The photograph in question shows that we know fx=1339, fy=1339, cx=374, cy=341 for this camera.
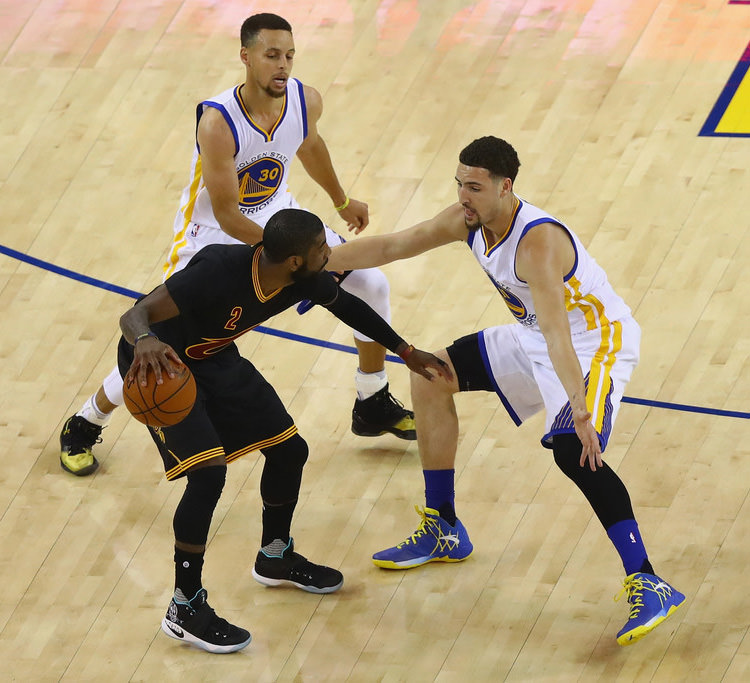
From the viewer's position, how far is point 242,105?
17.7ft

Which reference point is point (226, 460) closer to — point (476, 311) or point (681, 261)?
point (476, 311)

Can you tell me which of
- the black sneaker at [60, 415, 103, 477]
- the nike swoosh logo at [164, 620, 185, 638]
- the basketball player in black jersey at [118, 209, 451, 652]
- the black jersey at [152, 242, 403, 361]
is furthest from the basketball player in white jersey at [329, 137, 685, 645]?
the black sneaker at [60, 415, 103, 477]

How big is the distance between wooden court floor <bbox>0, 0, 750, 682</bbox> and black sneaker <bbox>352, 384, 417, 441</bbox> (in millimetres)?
82

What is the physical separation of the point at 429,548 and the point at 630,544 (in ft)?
2.77

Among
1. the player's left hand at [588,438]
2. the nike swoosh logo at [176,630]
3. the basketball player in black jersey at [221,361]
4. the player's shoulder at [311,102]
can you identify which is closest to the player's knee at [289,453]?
the basketball player in black jersey at [221,361]

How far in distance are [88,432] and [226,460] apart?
1.23 metres

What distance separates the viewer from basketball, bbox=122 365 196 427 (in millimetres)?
4074

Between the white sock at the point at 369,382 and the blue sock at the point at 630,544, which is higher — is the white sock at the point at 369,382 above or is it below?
below

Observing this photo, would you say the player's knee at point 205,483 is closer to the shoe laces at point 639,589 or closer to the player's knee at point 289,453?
the player's knee at point 289,453

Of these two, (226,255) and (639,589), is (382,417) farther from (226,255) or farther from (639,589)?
(639,589)

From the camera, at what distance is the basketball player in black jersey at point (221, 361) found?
13.9 ft

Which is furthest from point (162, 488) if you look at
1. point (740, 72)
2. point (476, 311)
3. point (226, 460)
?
point (740, 72)

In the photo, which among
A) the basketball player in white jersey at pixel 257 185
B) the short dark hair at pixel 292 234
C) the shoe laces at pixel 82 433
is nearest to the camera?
the short dark hair at pixel 292 234

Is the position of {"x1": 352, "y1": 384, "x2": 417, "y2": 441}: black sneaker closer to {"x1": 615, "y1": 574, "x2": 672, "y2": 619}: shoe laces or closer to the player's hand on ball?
{"x1": 615, "y1": 574, "x2": 672, "y2": 619}: shoe laces
